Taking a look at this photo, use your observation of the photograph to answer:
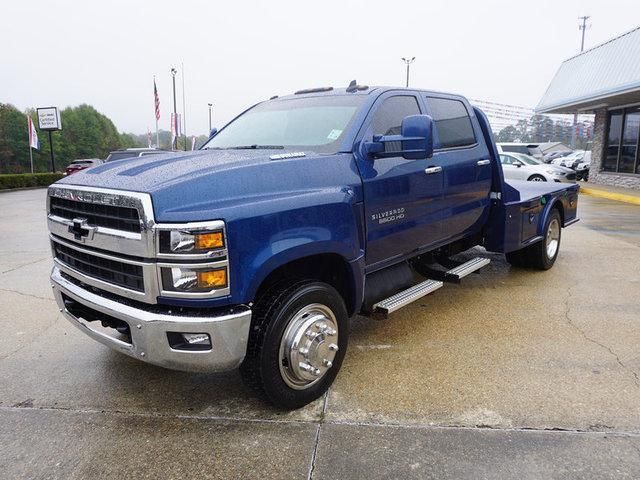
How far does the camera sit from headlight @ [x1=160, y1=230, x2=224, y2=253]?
8.09 feet

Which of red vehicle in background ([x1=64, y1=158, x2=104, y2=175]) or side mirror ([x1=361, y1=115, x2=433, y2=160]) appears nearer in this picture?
side mirror ([x1=361, y1=115, x2=433, y2=160])

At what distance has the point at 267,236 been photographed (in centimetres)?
269

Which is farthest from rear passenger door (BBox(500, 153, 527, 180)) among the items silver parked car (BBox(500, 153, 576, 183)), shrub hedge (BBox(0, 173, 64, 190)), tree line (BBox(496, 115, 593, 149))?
tree line (BBox(496, 115, 593, 149))

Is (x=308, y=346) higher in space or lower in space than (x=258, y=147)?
lower

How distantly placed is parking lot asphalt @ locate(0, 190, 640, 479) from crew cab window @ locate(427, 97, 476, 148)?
5.28ft

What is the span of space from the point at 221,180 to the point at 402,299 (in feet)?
5.80

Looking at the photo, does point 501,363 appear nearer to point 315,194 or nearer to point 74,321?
point 315,194

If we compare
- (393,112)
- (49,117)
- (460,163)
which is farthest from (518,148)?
(49,117)

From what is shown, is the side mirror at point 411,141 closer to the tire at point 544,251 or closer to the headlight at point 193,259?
the headlight at point 193,259

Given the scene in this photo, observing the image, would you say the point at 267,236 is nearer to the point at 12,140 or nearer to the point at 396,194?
the point at 396,194

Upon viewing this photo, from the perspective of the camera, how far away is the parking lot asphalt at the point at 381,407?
257 cm

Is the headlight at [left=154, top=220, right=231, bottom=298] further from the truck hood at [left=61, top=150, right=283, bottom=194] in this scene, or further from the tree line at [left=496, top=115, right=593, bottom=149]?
the tree line at [left=496, top=115, right=593, bottom=149]

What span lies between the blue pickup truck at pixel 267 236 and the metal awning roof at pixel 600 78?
14.1m

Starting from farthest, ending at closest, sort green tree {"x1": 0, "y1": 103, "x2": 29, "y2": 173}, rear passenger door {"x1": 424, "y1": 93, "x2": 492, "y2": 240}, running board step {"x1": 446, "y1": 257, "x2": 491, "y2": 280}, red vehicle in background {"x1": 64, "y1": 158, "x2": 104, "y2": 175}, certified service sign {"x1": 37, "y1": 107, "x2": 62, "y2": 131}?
green tree {"x1": 0, "y1": 103, "x2": 29, "y2": 173}
certified service sign {"x1": 37, "y1": 107, "x2": 62, "y2": 131}
red vehicle in background {"x1": 64, "y1": 158, "x2": 104, "y2": 175}
running board step {"x1": 446, "y1": 257, "x2": 491, "y2": 280}
rear passenger door {"x1": 424, "y1": 93, "x2": 492, "y2": 240}
